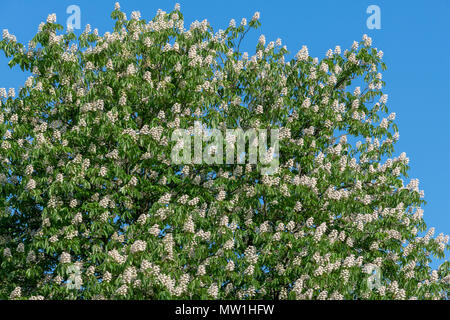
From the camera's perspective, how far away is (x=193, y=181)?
17.1 metres

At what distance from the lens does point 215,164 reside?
17.1 meters

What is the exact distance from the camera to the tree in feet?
50.5

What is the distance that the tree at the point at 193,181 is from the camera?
1541 centimetres

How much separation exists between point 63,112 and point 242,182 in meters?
4.95

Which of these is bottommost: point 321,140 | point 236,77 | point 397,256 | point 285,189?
point 397,256

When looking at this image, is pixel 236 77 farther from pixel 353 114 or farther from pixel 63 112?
pixel 63 112

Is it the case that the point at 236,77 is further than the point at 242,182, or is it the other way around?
the point at 236,77
